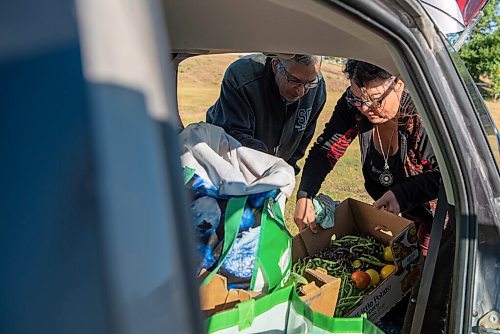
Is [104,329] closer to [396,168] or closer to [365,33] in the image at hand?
[365,33]

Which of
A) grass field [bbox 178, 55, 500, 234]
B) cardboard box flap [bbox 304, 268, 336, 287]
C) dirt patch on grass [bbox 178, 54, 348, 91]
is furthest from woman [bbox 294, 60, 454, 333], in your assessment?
dirt patch on grass [bbox 178, 54, 348, 91]

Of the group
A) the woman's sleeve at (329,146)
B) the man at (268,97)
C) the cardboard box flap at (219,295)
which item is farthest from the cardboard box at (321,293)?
the man at (268,97)

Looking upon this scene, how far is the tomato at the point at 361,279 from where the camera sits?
2.43m

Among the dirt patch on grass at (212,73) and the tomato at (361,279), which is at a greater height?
the dirt patch on grass at (212,73)

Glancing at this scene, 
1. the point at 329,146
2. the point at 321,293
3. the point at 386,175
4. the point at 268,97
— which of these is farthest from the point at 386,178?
the point at 321,293

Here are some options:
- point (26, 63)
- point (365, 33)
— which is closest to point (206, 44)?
point (365, 33)

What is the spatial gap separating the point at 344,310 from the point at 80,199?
1.96 meters

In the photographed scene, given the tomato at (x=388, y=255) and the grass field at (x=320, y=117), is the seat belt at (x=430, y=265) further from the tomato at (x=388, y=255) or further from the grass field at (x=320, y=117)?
the grass field at (x=320, y=117)

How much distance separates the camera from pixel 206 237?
1.76m

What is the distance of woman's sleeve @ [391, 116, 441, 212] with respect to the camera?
2.49 meters

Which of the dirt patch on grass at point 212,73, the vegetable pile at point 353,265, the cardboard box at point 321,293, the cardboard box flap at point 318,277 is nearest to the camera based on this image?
the cardboard box at point 321,293

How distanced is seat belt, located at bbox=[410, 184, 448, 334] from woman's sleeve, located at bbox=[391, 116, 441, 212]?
2.96 feet

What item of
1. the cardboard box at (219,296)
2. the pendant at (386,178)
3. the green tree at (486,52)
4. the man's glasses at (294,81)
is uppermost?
the green tree at (486,52)

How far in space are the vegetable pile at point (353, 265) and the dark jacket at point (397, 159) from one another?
29 cm
